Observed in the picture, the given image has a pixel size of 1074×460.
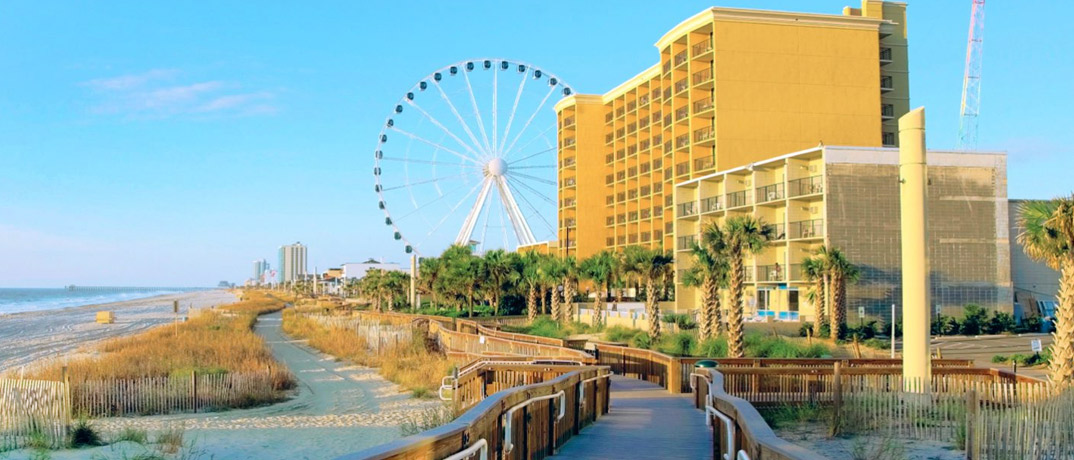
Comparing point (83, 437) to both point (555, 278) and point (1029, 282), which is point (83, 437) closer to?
point (555, 278)

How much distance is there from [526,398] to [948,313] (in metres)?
45.9

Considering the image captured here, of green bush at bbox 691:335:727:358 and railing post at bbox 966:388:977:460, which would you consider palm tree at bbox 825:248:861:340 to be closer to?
green bush at bbox 691:335:727:358

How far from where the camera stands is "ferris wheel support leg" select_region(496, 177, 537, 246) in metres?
70.8

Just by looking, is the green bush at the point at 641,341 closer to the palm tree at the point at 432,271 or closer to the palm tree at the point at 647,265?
the palm tree at the point at 647,265

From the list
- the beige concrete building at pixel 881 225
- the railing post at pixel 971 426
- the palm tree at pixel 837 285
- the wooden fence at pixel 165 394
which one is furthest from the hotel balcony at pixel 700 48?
the railing post at pixel 971 426

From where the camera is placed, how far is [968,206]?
5119cm

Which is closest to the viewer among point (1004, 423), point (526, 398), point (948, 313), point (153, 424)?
point (526, 398)

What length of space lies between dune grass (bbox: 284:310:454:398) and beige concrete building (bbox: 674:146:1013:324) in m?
17.5

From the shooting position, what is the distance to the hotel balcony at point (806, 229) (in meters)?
50.4

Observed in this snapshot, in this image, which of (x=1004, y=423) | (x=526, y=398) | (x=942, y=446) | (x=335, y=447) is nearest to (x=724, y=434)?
(x=526, y=398)

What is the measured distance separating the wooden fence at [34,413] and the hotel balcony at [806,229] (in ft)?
129

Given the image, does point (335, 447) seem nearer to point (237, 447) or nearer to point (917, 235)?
point (237, 447)

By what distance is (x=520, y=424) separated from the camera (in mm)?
9906

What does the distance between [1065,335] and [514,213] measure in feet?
175
